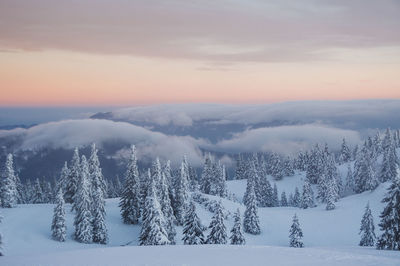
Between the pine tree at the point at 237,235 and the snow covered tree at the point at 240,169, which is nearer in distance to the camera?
the pine tree at the point at 237,235

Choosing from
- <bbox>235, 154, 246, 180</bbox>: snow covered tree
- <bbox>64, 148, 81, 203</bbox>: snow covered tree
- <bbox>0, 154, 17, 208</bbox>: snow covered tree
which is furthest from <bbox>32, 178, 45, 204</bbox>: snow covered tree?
<bbox>235, 154, 246, 180</bbox>: snow covered tree

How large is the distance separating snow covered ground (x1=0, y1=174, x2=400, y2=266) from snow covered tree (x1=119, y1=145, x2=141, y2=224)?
6.00 feet

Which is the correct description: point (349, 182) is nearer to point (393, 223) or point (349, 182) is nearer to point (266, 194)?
point (266, 194)

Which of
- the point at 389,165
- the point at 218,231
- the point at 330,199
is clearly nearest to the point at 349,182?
the point at 389,165

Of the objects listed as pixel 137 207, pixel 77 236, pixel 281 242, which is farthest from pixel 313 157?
pixel 77 236

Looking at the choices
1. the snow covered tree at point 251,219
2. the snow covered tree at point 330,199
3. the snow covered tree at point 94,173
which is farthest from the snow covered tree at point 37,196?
the snow covered tree at point 330,199

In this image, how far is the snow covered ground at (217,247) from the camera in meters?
22.5

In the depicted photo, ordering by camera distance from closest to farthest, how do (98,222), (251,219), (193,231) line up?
(193,231)
(98,222)
(251,219)

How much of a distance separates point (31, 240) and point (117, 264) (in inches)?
1244

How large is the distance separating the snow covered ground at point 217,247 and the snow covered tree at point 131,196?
6.00 ft

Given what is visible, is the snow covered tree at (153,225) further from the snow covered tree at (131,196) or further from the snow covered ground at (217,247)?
the snow covered tree at (131,196)

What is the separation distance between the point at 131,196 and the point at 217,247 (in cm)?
3336

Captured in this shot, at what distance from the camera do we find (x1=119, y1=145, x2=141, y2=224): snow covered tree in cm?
5728

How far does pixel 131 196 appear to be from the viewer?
189 ft
